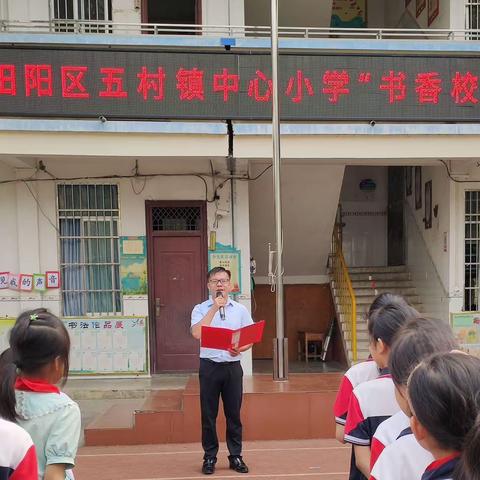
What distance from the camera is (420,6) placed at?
697cm

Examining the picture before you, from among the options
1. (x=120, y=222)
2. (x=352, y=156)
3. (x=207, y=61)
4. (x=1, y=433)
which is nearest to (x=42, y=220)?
(x=120, y=222)

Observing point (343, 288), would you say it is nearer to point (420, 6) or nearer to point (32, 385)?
point (420, 6)

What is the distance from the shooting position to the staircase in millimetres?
6762

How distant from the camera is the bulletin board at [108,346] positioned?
19.5ft

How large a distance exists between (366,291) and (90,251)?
4055 millimetres

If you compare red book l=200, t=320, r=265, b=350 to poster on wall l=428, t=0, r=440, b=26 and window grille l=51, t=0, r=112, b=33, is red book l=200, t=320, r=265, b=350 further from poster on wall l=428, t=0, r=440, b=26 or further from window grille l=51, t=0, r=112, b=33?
poster on wall l=428, t=0, r=440, b=26

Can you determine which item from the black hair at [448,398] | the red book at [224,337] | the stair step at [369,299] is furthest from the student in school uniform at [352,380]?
the stair step at [369,299]

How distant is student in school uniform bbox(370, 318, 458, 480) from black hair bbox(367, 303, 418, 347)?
291 millimetres

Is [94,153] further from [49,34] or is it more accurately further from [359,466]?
[359,466]

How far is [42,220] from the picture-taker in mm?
5918

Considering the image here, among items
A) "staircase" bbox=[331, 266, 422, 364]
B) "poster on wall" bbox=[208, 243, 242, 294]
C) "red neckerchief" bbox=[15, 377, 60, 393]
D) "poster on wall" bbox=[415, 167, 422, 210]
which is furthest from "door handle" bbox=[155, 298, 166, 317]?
"red neckerchief" bbox=[15, 377, 60, 393]

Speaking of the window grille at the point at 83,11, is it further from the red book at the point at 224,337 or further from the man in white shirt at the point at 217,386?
the red book at the point at 224,337

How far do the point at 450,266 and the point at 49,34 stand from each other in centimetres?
547

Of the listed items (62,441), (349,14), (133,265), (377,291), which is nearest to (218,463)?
Answer: (62,441)
